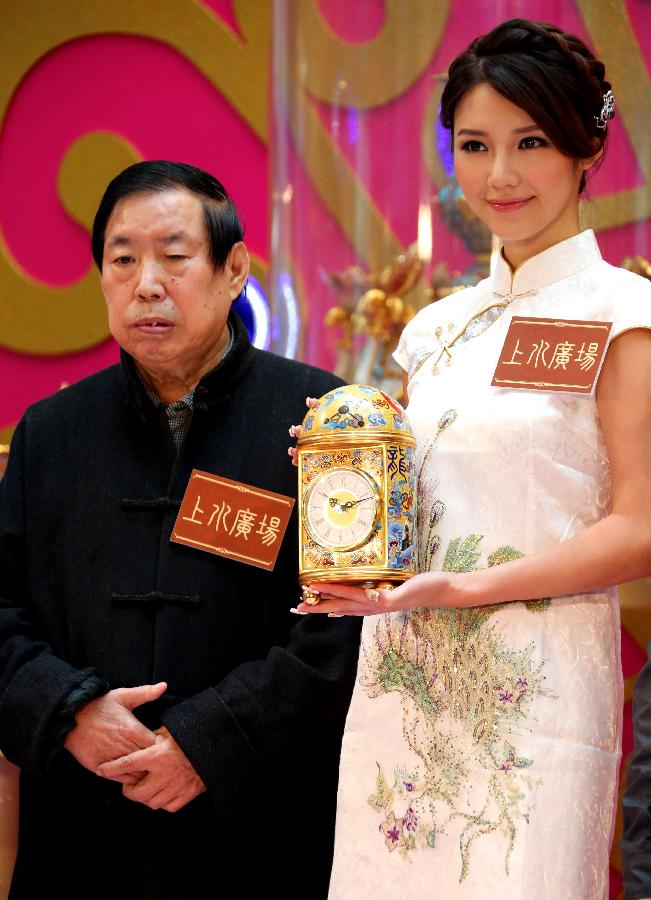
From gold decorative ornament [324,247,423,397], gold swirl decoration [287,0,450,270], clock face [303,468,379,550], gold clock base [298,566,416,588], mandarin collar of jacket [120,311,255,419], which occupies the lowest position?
gold clock base [298,566,416,588]

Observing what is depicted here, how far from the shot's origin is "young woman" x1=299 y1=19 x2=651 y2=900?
4.86 ft

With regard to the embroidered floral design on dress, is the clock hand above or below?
above

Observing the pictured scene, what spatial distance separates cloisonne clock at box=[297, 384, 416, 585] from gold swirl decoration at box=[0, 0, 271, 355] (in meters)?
2.46

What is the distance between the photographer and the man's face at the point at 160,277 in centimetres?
202

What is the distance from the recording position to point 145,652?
6.41 ft

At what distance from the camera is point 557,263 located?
64.7 inches

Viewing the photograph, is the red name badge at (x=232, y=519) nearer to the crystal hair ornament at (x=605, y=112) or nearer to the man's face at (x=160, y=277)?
the man's face at (x=160, y=277)

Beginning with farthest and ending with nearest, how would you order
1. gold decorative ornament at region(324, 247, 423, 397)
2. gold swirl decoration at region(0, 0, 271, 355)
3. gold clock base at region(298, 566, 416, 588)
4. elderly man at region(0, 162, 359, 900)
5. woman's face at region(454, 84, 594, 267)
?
gold swirl decoration at region(0, 0, 271, 355) < gold decorative ornament at region(324, 247, 423, 397) < elderly man at region(0, 162, 359, 900) < woman's face at region(454, 84, 594, 267) < gold clock base at region(298, 566, 416, 588)

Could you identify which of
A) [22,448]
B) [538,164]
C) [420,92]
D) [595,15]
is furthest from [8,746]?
[595,15]

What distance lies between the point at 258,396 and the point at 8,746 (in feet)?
2.18

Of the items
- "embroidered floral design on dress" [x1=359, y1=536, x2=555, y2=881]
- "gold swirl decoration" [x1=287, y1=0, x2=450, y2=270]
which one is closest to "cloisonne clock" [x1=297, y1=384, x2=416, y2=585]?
"embroidered floral design on dress" [x1=359, y1=536, x2=555, y2=881]

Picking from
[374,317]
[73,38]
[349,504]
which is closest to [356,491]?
[349,504]

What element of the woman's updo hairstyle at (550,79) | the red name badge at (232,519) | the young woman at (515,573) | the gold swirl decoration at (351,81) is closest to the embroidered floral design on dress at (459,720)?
the young woman at (515,573)

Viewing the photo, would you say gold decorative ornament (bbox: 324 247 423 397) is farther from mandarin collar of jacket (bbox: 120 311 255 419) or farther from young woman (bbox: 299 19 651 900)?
young woman (bbox: 299 19 651 900)
